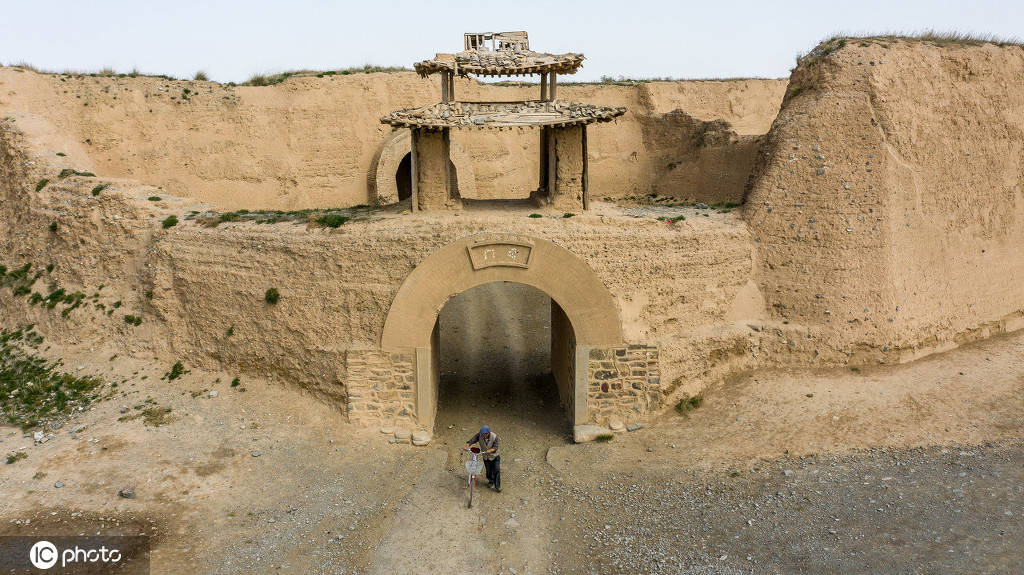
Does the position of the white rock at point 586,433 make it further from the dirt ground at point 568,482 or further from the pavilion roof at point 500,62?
the pavilion roof at point 500,62

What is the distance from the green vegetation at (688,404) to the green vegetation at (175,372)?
34.0ft

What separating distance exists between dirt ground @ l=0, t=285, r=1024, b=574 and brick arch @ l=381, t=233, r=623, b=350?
2112 mm

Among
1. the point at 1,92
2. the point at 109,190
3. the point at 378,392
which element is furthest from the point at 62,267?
the point at 378,392

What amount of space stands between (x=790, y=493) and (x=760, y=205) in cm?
616

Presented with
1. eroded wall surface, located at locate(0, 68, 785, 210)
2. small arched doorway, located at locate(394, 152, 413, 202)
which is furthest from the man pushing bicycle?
small arched doorway, located at locate(394, 152, 413, 202)

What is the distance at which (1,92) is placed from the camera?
18.2 meters

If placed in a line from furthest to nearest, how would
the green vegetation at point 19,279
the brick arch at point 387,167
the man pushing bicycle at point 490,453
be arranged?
the brick arch at point 387,167, the green vegetation at point 19,279, the man pushing bicycle at point 490,453

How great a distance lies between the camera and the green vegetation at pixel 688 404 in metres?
13.3

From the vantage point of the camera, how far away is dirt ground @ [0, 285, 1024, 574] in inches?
376

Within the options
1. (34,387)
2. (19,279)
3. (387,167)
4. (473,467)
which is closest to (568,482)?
(473,467)

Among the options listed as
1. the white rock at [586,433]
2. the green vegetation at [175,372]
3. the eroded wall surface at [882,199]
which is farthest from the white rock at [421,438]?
the eroded wall surface at [882,199]

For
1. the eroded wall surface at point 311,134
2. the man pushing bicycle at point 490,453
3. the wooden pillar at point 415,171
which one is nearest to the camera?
the man pushing bicycle at point 490,453

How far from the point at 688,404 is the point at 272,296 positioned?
28.2ft

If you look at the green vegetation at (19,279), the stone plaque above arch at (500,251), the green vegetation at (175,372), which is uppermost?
the stone plaque above arch at (500,251)
